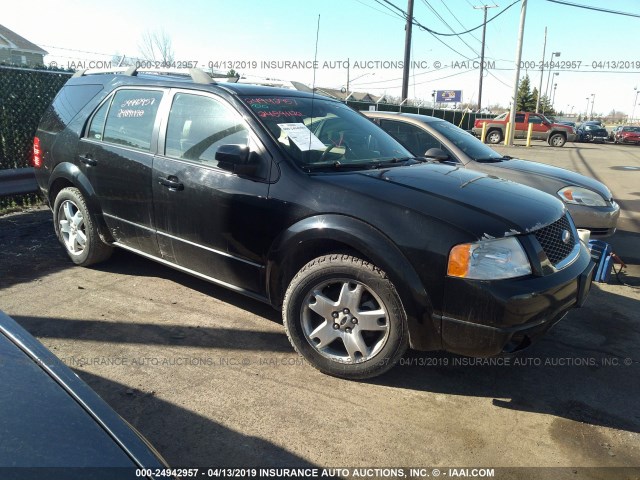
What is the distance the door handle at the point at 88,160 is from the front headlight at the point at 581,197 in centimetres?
503

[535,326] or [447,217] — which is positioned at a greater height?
[447,217]

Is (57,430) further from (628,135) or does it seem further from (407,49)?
(628,135)

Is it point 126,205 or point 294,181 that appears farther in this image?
point 126,205

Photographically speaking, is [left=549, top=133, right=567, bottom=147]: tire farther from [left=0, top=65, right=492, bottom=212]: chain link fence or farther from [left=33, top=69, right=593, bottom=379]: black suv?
[left=33, top=69, right=593, bottom=379]: black suv

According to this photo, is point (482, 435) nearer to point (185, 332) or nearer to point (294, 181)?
point (294, 181)

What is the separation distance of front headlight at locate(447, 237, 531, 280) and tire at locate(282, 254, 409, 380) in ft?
1.32

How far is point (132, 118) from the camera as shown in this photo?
13.8 ft

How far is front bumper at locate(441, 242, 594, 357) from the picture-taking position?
8.54ft

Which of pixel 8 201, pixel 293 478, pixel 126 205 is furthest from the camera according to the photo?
pixel 8 201

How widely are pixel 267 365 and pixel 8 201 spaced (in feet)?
19.8

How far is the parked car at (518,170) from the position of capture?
571 cm

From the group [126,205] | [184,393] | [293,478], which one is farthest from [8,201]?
[293,478]

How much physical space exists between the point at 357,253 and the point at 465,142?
12.8 feet

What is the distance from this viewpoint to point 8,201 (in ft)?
23.7
